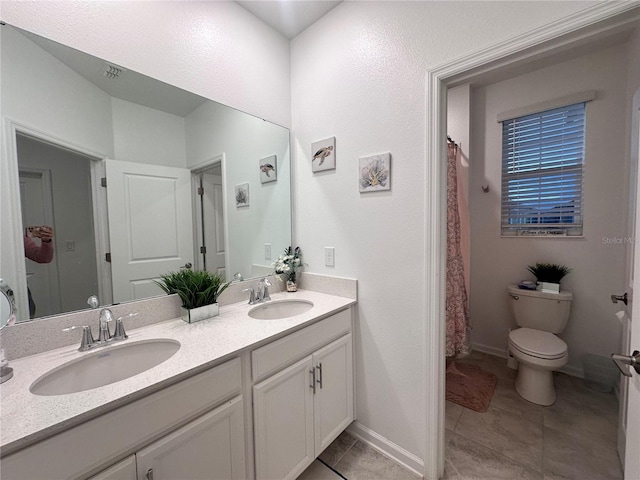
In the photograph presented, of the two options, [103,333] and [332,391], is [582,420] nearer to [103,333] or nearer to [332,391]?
[332,391]

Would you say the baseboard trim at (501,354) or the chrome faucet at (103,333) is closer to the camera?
the chrome faucet at (103,333)

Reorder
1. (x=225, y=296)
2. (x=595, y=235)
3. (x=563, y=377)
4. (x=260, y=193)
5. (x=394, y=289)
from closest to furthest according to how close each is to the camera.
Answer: (x=394, y=289), (x=225, y=296), (x=260, y=193), (x=595, y=235), (x=563, y=377)

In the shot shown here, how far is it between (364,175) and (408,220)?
372 mm

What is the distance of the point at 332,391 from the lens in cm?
146

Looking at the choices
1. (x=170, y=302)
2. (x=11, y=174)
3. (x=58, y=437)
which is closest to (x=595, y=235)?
(x=170, y=302)

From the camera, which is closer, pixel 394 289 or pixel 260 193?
pixel 394 289

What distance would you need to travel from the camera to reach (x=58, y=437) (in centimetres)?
64

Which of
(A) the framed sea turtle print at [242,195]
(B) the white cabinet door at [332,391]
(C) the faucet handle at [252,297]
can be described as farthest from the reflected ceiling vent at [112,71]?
(B) the white cabinet door at [332,391]

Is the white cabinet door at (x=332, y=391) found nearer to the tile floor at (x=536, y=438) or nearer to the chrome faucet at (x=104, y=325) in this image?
the tile floor at (x=536, y=438)

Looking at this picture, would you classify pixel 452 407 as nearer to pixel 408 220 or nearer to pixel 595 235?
pixel 408 220

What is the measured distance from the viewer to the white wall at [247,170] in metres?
→ 1.50

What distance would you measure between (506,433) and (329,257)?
5.15 feet

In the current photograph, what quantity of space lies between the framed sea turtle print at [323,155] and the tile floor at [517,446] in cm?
174

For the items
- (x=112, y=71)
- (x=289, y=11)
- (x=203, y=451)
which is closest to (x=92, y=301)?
(x=203, y=451)
